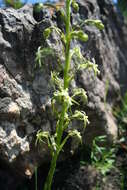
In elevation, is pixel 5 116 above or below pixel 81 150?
above

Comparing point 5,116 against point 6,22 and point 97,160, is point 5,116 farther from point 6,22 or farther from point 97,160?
point 97,160

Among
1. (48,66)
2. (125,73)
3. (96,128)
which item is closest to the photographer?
(48,66)

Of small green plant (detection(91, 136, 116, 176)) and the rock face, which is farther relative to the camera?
small green plant (detection(91, 136, 116, 176))

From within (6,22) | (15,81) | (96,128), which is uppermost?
(6,22)

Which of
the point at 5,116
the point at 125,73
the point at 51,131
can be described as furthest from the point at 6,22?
the point at 125,73

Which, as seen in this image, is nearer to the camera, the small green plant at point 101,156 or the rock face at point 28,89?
the rock face at point 28,89

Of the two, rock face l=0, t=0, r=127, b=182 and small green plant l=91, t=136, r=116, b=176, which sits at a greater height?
rock face l=0, t=0, r=127, b=182

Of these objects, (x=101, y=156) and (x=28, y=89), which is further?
(x=101, y=156)

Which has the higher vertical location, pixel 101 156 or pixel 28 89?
pixel 28 89
